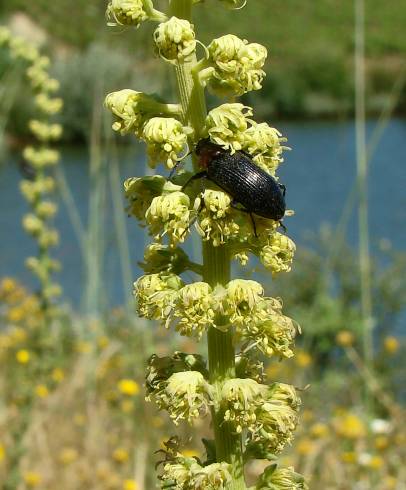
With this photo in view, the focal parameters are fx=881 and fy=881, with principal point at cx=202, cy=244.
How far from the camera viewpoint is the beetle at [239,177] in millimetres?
1968

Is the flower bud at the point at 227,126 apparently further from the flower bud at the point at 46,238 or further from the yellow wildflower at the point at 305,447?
the flower bud at the point at 46,238

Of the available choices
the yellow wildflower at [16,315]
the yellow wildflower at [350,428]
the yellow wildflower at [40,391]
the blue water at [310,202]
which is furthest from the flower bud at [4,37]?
the blue water at [310,202]

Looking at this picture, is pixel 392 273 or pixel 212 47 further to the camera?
pixel 392 273

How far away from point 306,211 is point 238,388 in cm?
1447

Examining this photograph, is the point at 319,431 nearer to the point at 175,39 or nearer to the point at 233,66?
the point at 233,66

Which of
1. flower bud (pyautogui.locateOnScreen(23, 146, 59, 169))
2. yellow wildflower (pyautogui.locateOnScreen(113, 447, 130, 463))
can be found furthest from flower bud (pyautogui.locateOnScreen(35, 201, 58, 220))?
yellow wildflower (pyautogui.locateOnScreen(113, 447, 130, 463))

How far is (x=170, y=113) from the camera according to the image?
200 centimetres

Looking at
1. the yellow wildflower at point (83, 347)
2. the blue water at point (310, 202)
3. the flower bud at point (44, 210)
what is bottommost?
the yellow wildflower at point (83, 347)

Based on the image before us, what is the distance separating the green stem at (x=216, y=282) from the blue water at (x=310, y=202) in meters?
9.26

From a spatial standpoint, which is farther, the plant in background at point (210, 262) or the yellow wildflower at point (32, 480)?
the yellow wildflower at point (32, 480)

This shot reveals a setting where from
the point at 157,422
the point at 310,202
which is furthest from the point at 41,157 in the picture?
the point at 310,202

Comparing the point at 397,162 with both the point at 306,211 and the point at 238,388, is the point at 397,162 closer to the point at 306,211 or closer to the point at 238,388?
the point at 306,211

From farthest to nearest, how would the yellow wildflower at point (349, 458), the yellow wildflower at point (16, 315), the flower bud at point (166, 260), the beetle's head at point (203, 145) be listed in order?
the yellow wildflower at point (16, 315) < the yellow wildflower at point (349, 458) < the flower bud at point (166, 260) < the beetle's head at point (203, 145)

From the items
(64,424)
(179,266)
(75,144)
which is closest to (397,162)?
(75,144)
